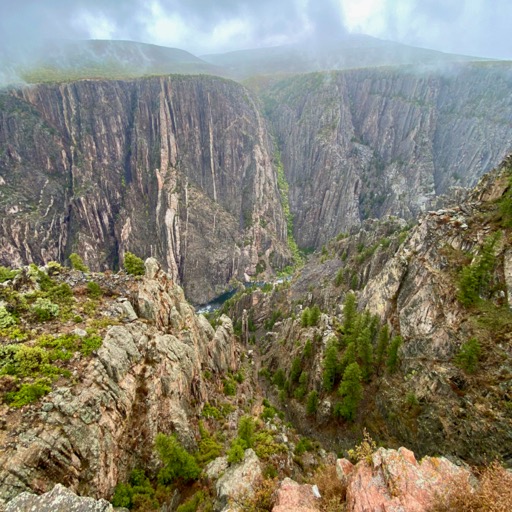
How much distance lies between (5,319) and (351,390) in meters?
36.0

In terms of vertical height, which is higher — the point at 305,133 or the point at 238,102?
the point at 238,102

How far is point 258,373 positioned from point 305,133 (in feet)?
540

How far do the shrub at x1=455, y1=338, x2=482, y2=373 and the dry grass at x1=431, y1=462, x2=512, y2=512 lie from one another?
16.2 metres

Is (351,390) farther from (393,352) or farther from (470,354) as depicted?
(470,354)

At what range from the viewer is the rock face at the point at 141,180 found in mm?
111000

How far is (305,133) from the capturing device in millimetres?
188250

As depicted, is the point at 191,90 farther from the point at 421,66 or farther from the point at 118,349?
the point at 118,349

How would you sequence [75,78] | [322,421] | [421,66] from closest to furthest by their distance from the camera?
1. [322,421]
2. [75,78]
3. [421,66]

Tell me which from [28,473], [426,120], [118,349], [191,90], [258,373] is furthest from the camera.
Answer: [426,120]

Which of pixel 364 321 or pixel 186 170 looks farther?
pixel 186 170

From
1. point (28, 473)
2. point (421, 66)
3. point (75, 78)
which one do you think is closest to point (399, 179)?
point (421, 66)

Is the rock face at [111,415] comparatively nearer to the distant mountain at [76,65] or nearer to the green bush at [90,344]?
the green bush at [90,344]

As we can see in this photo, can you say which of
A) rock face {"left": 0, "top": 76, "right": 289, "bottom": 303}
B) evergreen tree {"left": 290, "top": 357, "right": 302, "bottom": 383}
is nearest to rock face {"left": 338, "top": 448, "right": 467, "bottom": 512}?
evergreen tree {"left": 290, "top": 357, "right": 302, "bottom": 383}

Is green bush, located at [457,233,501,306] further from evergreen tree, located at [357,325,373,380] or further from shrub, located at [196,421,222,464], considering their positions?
shrub, located at [196,421,222,464]
